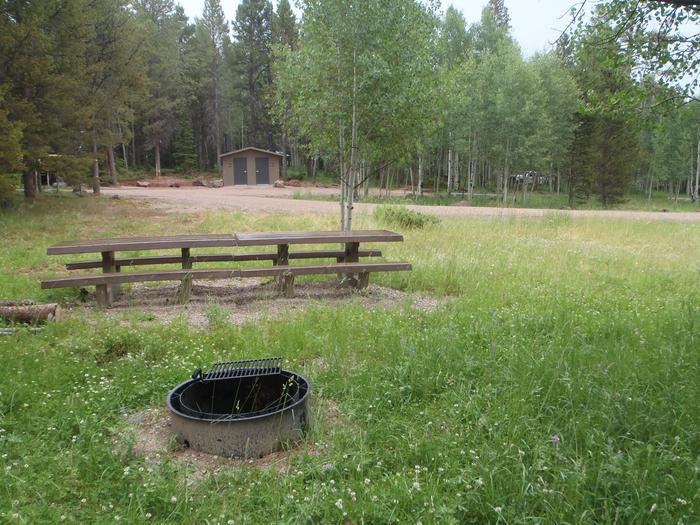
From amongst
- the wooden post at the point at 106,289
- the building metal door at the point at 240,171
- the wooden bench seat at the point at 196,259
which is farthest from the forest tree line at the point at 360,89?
the building metal door at the point at 240,171

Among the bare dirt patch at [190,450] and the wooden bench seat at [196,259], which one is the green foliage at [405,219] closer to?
the wooden bench seat at [196,259]

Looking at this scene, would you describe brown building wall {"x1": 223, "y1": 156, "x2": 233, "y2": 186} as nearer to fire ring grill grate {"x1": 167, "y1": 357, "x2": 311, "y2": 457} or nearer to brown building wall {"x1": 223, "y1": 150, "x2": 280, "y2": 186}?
brown building wall {"x1": 223, "y1": 150, "x2": 280, "y2": 186}

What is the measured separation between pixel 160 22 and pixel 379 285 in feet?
168

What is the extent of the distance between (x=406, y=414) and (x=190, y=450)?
138 cm

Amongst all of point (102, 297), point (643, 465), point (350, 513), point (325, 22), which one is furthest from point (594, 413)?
point (325, 22)

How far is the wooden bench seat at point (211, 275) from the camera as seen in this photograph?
6059mm

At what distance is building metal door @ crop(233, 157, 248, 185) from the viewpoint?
46.8 m

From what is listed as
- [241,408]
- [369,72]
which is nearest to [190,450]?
[241,408]

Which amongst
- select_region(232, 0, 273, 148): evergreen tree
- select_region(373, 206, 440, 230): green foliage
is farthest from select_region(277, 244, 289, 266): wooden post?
select_region(232, 0, 273, 148): evergreen tree

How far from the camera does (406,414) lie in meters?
3.48

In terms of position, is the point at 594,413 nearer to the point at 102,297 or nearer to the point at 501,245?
the point at 102,297

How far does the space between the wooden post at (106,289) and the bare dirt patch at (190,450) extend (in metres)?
3.16

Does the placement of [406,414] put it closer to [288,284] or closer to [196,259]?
[288,284]

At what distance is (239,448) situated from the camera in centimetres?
305
